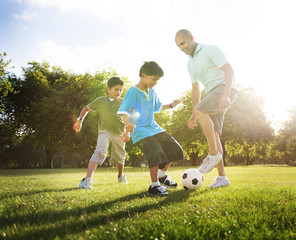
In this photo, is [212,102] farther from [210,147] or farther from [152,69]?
[152,69]

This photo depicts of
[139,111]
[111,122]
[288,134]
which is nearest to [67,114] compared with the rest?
[111,122]

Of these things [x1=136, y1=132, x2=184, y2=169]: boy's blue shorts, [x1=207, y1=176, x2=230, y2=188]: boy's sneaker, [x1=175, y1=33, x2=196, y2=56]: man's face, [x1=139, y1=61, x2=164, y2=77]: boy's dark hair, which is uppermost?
[x1=175, y1=33, x2=196, y2=56]: man's face

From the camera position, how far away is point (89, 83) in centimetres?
2722

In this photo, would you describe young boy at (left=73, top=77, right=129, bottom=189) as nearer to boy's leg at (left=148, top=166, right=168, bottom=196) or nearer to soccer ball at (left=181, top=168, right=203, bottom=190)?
boy's leg at (left=148, top=166, right=168, bottom=196)

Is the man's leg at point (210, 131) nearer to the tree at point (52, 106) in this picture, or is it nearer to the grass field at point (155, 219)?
the grass field at point (155, 219)

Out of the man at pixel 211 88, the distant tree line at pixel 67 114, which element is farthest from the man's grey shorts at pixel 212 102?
the distant tree line at pixel 67 114

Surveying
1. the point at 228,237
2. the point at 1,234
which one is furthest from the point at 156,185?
the point at 1,234

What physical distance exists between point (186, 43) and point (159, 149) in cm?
236

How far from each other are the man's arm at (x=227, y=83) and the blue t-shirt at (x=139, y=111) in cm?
138

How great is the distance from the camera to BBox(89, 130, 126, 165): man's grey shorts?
6.18m

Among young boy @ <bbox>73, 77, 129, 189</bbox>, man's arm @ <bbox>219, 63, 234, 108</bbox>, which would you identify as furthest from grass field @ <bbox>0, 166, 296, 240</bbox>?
young boy @ <bbox>73, 77, 129, 189</bbox>

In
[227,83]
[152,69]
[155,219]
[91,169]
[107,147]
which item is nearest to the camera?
[155,219]

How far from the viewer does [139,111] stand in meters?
4.76

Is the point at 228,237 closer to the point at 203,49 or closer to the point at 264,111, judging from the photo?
the point at 203,49
